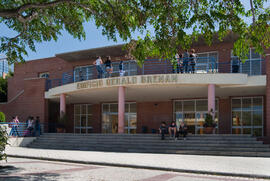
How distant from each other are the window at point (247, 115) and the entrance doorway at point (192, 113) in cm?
220

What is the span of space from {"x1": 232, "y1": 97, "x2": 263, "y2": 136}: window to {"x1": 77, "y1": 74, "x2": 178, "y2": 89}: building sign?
21.6 ft

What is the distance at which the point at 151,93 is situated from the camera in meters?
21.0

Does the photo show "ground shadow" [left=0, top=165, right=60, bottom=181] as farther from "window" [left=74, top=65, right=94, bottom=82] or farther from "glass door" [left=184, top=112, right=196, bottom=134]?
"window" [left=74, top=65, right=94, bottom=82]

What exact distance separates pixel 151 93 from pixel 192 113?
3983 mm

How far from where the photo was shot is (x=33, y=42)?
11562 millimetres

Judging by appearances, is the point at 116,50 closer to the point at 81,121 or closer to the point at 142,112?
the point at 142,112

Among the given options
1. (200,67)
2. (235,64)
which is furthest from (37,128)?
(235,64)

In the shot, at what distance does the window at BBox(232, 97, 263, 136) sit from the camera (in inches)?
803

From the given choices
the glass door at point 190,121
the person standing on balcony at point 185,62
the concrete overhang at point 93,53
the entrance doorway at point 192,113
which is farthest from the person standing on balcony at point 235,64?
the concrete overhang at point 93,53

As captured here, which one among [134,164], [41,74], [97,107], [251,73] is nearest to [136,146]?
[134,164]

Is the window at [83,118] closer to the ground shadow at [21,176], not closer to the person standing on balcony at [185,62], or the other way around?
the person standing on balcony at [185,62]

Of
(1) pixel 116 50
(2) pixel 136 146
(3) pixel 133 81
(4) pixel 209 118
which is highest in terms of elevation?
(1) pixel 116 50

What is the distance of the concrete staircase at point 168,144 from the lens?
1420cm

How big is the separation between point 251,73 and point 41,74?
19.2m
